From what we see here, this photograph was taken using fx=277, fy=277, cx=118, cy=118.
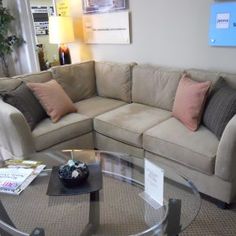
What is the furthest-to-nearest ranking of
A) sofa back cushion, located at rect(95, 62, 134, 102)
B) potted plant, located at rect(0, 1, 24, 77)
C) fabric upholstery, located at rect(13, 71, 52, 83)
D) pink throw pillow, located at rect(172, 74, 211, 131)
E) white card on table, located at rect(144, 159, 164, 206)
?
potted plant, located at rect(0, 1, 24, 77) → sofa back cushion, located at rect(95, 62, 134, 102) → fabric upholstery, located at rect(13, 71, 52, 83) → pink throw pillow, located at rect(172, 74, 211, 131) → white card on table, located at rect(144, 159, 164, 206)

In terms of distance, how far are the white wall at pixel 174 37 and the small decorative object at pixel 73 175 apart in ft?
5.17

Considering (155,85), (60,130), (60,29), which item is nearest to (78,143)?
(60,130)

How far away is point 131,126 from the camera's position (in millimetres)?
2271

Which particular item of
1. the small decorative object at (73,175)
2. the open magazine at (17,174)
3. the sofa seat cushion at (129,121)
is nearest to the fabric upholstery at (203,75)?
the sofa seat cushion at (129,121)

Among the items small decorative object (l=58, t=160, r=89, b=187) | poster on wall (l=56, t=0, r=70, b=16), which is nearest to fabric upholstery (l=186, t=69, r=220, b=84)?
small decorative object (l=58, t=160, r=89, b=187)

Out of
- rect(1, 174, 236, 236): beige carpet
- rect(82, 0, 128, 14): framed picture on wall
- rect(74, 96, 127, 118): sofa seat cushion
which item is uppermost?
rect(82, 0, 128, 14): framed picture on wall

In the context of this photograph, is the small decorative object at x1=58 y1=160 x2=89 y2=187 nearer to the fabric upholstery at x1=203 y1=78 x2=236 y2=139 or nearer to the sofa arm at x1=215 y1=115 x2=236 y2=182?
the sofa arm at x1=215 y1=115 x2=236 y2=182

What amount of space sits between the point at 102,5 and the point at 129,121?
1508 millimetres

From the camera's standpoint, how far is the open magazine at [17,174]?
5.05ft

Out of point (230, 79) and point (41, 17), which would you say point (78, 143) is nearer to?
point (230, 79)

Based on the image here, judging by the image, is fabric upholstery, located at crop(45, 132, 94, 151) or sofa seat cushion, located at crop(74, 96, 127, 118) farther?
sofa seat cushion, located at crop(74, 96, 127, 118)

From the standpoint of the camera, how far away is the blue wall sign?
2.18m

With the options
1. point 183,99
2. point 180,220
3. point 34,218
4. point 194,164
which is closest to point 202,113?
point 183,99

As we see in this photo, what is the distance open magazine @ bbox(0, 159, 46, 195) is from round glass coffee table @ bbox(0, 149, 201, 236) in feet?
0.13
